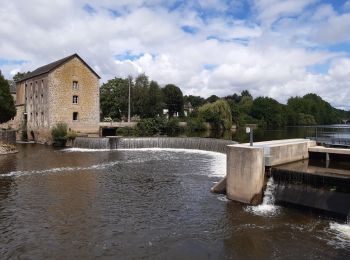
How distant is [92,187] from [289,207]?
935 cm

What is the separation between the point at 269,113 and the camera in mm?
103312

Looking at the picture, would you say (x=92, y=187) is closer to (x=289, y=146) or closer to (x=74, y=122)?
(x=289, y=146)

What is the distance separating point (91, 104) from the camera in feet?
148

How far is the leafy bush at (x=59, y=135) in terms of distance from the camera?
1524 inches

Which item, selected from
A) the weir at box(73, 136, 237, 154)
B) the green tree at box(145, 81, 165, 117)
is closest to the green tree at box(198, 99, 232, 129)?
the green tree at box(145, 81, 165, 117)

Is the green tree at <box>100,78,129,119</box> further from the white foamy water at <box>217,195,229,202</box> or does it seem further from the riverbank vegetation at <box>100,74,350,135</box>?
the white foamy water at <box>217,195,229,202</box>

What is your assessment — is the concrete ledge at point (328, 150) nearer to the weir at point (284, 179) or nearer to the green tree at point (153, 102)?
the weir at point (284, 179)

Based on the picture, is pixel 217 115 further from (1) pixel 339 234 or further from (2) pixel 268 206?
(1) pixel 339 234

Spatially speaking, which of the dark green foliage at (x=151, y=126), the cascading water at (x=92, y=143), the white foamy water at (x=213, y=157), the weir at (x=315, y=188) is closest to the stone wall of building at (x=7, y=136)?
the cascading water at (x=92, y=143)

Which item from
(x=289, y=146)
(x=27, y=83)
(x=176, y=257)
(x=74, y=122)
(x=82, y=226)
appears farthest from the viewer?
(x=27, y=83)

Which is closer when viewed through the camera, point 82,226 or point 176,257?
point 176,257

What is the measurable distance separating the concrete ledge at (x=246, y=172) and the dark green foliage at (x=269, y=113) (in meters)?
87.3

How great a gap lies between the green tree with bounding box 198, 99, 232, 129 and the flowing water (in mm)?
48249

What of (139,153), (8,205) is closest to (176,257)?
(8,205)
